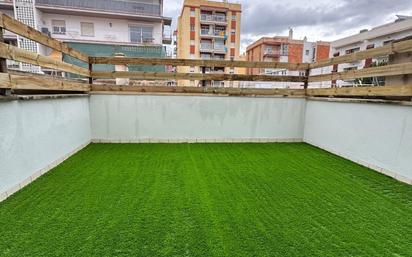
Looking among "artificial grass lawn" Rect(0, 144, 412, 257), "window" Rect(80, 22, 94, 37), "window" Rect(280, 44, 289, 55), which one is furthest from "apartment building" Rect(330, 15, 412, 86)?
"window" Rect(80, 22, 94, 37)

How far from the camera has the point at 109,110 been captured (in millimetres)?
4523

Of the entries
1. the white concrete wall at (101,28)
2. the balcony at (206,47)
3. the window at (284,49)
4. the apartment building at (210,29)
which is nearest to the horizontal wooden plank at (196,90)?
the white concrete wall at (101,28)

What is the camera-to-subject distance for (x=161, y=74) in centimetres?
449

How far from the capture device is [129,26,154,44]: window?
17.8 m

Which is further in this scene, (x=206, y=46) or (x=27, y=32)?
(x=206, y=46)

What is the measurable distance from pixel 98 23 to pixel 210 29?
1474 centimetres

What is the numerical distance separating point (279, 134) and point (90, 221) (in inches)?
167

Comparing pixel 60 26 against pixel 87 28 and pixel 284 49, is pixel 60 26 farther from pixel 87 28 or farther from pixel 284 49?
pixel 284 49

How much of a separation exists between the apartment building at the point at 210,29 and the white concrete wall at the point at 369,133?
76.7 feet

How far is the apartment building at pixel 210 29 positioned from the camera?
2691 cm

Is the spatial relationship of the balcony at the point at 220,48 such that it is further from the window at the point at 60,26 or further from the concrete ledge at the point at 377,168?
the concrete ledge at the point at 377,168

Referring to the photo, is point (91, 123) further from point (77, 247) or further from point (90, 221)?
point (77, 247)

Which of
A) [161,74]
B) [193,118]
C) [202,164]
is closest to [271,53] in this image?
[193,118]

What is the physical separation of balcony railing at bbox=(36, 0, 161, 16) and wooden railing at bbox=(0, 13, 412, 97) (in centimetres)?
1536
